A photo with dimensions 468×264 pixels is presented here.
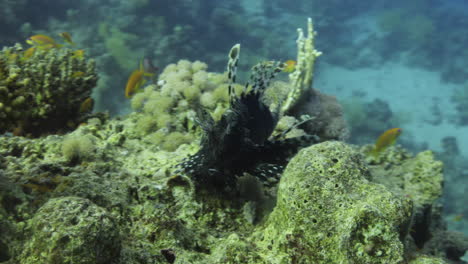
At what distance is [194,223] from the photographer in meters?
2.34

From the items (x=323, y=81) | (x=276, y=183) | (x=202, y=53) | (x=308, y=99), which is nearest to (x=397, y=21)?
(x=323, y=81)

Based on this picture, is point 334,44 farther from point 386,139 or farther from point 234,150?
point 234,150

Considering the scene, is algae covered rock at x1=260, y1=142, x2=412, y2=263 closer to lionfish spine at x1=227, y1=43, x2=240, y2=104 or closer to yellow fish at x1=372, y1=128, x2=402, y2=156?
lionfish spine at x1=227, y1=43, x2=240, y2=104

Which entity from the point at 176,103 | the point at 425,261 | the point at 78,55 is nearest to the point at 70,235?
the point at 425,261

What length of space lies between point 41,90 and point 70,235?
3.41m

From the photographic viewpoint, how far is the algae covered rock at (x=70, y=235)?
4.52 ft

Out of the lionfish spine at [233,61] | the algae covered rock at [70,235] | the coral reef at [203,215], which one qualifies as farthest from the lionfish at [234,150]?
the algae covered rock at [70,235]

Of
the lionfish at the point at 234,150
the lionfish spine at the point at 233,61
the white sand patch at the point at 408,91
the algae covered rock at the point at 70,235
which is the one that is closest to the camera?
the algae covered rock at the point at 70,235

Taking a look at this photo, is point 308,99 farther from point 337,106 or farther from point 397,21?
point 397,21

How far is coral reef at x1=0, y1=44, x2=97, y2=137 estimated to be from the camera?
3742 mm

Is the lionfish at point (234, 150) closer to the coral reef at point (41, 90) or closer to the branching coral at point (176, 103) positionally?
the branching coral at point (176, 103)

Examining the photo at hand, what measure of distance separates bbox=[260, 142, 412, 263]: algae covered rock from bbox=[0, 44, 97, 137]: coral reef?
11.6 feet

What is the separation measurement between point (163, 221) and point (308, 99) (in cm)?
386

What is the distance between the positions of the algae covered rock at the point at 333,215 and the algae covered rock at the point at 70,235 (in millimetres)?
958
